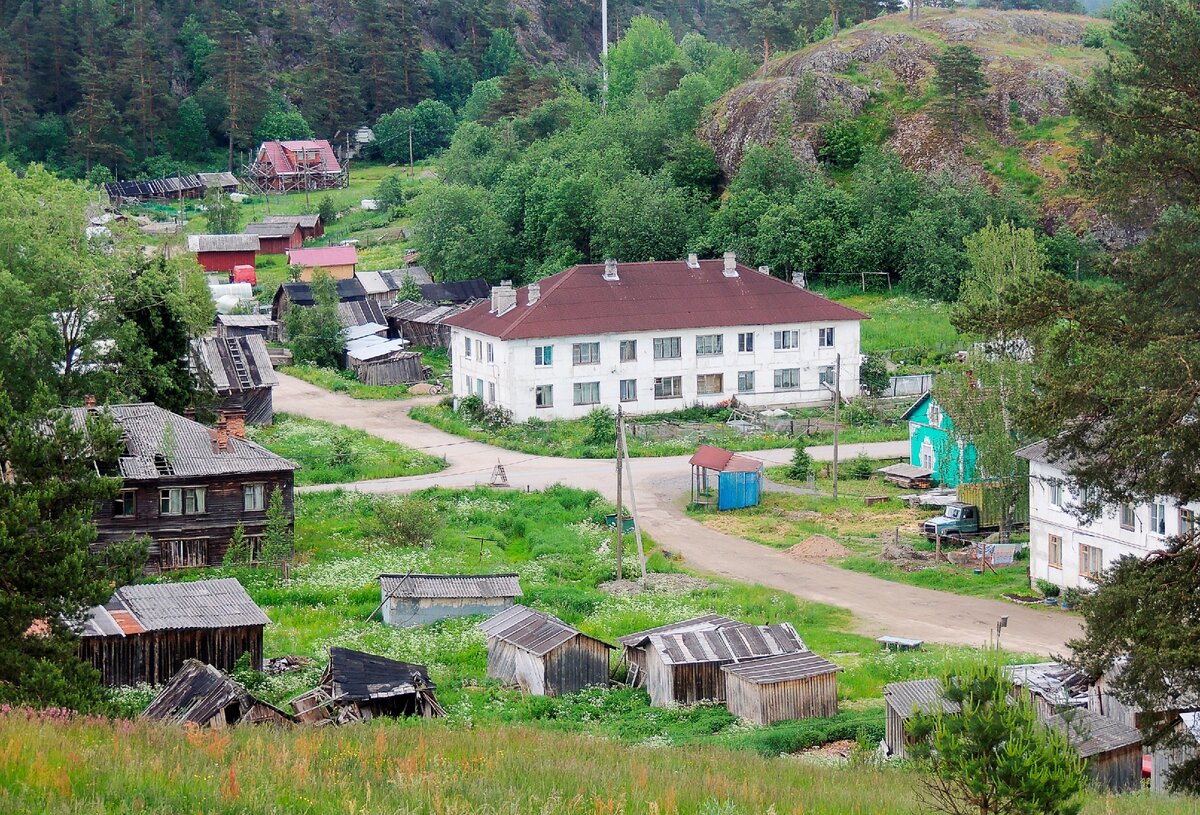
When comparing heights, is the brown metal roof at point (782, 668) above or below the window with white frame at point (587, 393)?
below

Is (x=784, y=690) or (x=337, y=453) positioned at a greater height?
(x=337, y=453)

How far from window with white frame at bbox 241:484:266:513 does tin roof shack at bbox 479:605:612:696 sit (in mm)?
10403

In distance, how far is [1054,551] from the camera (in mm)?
33312

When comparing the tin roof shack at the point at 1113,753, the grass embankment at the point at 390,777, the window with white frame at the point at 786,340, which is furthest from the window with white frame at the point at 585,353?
the grass embankment at the point at 390,777

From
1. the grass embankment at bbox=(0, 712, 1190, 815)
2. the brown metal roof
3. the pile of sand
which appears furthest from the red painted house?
the grass embankment at bbox=(0, 712, 1190, 815)

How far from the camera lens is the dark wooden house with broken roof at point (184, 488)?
34.8m

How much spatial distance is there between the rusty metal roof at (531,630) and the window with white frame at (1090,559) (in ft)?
38.4

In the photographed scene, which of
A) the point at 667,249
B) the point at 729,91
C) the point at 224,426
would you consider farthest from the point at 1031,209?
the point at 224,426

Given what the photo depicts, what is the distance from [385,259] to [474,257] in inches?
410

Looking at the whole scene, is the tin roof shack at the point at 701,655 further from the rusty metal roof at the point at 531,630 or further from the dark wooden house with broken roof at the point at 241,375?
the dark wooden house with broken roof at the point at 241,375

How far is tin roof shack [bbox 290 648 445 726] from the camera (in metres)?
23.6

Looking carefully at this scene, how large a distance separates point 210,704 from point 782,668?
9613 millimetres

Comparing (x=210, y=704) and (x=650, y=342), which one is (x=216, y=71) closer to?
(x=650, y=342)

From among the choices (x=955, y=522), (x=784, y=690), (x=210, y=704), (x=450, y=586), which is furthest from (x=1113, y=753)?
(x=955, y=522)
